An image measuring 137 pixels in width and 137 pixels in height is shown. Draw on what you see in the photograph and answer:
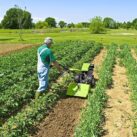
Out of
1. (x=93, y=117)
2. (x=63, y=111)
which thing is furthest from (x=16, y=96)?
(x=93, y=117)

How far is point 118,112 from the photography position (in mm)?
10977

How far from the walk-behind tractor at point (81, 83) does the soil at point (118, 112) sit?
2.83 feet

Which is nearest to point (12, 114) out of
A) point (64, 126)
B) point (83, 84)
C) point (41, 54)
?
point (64, 126)

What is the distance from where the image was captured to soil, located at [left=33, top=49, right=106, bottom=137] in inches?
356

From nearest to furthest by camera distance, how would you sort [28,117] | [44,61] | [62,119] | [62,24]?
[28,117] < [62,119] < [44,61] < [62,24]

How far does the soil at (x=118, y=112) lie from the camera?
9.32m

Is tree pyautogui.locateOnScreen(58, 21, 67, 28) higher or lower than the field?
lower

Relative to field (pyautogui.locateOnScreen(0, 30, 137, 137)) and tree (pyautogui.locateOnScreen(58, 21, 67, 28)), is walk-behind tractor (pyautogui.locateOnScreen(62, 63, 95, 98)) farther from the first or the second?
tree (pyautogui.locateOnScreen(58, 21, 67, 28))

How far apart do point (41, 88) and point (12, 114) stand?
1770 mm

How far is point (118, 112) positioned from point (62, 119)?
6.19ft

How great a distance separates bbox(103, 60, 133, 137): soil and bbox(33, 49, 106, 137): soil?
0.87m

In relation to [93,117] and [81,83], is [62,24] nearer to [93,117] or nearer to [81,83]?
[81,83]

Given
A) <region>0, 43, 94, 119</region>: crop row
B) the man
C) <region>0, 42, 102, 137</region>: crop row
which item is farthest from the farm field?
<region>0, 42, 102, 137</region>: crop row

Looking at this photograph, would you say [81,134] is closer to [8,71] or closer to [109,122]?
[109,122]
